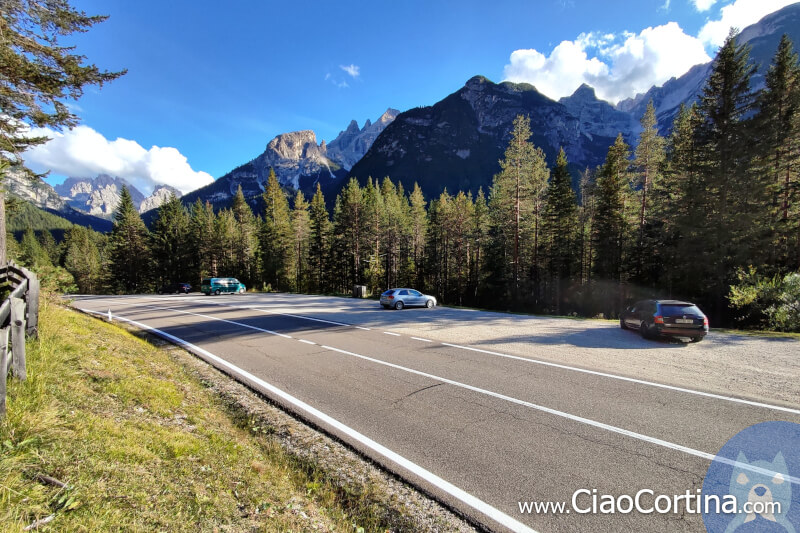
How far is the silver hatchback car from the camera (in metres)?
20.1

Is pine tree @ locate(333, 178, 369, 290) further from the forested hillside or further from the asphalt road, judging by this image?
the asphalt road

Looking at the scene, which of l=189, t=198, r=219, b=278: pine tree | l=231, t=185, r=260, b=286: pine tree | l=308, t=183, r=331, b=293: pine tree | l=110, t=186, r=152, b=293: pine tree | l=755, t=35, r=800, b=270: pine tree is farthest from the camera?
l=189, t=198, r=219, b=278: pine tree

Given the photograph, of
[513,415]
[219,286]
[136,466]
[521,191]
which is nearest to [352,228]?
[219,286]

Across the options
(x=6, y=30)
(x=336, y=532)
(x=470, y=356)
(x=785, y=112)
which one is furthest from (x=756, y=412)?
(x=785, y=112)

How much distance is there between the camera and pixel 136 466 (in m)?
3.13

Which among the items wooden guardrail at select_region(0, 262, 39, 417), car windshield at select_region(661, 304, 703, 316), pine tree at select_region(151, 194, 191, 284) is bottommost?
car windshield at select_region(661, 304, 703, 316)

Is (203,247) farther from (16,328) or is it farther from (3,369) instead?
(3,369)

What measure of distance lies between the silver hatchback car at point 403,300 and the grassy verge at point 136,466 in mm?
14925

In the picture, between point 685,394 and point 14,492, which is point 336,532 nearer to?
point 14,492

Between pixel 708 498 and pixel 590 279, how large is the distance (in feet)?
117

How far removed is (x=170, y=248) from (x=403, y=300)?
52956mm

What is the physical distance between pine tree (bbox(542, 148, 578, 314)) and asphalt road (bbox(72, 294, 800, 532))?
24743 mm

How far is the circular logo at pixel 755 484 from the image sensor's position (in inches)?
115

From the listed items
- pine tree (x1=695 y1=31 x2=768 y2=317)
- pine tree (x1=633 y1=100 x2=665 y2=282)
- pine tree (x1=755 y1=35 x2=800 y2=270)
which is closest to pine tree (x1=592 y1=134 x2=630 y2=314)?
pine tree (x1=633 y1=100 x2=665 y2=282)
